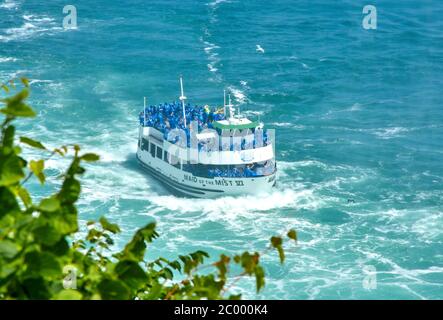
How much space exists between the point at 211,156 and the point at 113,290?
5252 cm

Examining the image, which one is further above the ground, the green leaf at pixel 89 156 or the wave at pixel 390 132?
the green leaf at pixel 89 156

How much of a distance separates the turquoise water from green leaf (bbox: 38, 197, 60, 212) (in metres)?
18.0

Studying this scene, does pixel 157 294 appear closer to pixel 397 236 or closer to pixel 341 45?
pixel 397 236

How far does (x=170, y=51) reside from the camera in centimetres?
9688

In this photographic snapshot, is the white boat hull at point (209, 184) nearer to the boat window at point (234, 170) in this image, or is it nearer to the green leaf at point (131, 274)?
the boat window at point (234, 170)

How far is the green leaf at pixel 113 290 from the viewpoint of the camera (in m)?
8.41

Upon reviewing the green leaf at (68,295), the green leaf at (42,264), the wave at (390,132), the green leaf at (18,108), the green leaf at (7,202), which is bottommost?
the wave at (390,132)

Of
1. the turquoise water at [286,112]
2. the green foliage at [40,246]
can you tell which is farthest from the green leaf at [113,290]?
the turquoise water at [286,112]

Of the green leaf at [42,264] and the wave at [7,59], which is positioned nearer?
the green leaf at [42,264]

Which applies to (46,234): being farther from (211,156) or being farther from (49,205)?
(211,156)

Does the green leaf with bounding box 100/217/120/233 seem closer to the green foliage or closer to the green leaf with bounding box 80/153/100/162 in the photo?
the green foliage

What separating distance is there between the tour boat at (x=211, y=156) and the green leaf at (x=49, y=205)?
51816 mm

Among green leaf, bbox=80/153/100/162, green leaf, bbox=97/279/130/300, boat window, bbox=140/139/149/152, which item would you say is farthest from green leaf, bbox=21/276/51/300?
boat window, bbox=140/139/149/152
